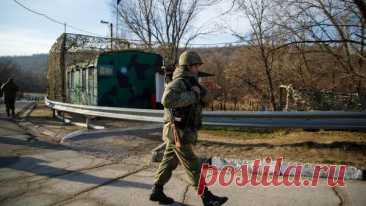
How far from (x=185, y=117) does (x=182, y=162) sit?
1.75 feet

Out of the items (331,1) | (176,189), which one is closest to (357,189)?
(176,189)

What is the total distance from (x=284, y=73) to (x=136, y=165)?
1327 cm

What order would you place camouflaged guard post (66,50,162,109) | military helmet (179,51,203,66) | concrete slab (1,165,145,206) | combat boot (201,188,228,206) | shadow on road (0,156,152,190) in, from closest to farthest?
combat boot (201,188,228,206)
military helmet (179,51,203,66)
concrete slab (1,165,145,206)
shadow on road (0,156,152,190)
camouflaged guard post (66,50,162,109)

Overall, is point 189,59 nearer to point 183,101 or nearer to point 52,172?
point 183,101

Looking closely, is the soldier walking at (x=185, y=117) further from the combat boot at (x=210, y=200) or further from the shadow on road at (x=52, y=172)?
the shadow on road at (x=52, y=172)

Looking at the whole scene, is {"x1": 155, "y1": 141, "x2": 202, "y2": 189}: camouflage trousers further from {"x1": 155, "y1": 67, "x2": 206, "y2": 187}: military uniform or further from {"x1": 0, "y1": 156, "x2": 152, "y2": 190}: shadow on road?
{"x1": 0, "y1": 156, "x2": 152, "y2": 190}: shadow on road

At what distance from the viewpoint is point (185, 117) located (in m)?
3.72

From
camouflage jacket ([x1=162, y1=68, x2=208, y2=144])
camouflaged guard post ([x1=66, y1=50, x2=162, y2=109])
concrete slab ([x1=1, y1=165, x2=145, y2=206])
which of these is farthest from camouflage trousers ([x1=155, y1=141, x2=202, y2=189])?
camouflaged guard post ([x1=66, y1=50, x2=162, y2=109])

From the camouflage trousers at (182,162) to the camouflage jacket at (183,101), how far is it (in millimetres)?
106

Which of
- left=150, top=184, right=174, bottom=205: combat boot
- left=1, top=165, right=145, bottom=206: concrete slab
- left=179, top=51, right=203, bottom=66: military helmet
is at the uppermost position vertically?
left=179, top=51, right=203, bottom=66: military helmet

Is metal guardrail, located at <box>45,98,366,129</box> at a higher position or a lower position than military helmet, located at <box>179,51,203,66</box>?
lower

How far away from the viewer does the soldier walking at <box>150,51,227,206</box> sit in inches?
144

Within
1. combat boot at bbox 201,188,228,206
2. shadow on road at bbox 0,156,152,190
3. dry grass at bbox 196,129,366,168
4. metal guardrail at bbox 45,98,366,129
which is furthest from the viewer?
metal guardrail at bbox 45,98,366,129

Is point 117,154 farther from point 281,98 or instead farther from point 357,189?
point 281,98
